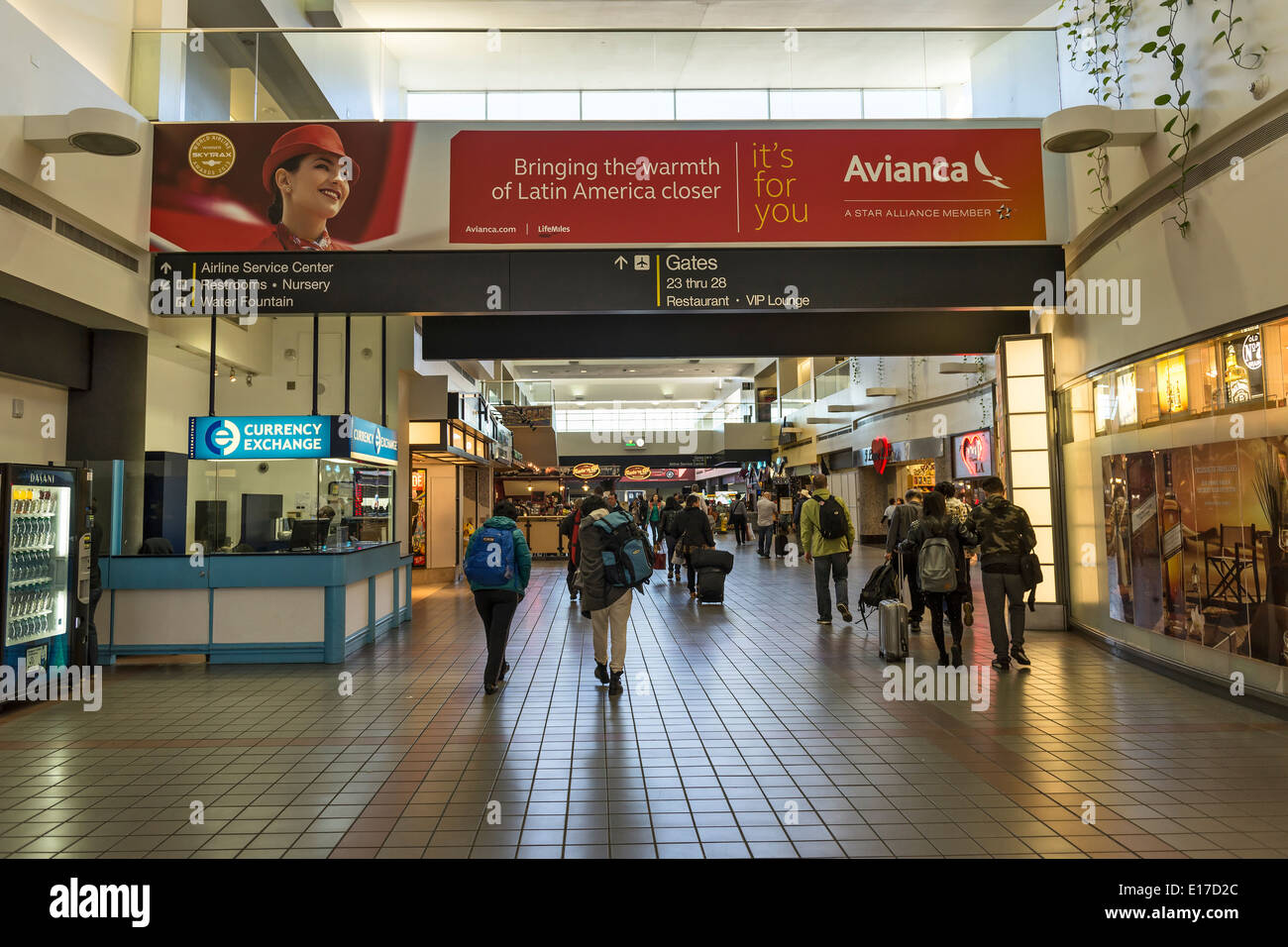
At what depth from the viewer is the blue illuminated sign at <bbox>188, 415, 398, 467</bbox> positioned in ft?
25.2

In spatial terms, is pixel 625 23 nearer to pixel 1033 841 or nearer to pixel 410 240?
pixel 410 240

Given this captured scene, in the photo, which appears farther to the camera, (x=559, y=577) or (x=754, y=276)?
(x=559, y=577)

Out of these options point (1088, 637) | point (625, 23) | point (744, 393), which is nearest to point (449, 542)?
point (625, 23)

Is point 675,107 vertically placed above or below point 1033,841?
above

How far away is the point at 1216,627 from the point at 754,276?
473 centimetres

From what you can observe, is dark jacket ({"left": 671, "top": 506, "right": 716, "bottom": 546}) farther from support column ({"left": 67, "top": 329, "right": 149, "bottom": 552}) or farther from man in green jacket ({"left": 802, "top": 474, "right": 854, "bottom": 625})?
support column ({"left": 67, "top": 329, "right": 149, "bottom": 552})

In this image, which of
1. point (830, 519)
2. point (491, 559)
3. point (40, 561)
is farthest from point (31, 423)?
point (830, 519)

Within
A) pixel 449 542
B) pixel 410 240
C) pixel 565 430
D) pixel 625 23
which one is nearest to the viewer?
pixel 410 240

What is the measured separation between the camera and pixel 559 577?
51.1ft

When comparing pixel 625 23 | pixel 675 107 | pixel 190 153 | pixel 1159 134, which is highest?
pixel 625 23

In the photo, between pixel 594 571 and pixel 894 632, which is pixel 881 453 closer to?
pixel 894 632

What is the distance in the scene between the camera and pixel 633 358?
299 inches

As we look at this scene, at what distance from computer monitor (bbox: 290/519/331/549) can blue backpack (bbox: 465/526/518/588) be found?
267 centimetres

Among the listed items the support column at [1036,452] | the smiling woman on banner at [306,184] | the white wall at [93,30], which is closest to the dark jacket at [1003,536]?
the support column at [1036,452]
